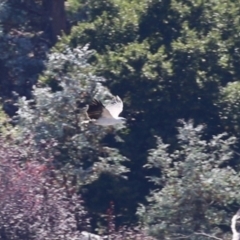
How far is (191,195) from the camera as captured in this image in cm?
1230

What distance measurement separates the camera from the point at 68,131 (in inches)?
518

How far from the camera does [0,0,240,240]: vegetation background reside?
12314 mm

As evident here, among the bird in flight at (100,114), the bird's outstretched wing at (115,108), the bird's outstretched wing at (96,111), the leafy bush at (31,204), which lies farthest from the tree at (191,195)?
the bird's outstretched wing at (96,111)

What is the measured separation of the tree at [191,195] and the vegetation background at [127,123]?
0.05 ft

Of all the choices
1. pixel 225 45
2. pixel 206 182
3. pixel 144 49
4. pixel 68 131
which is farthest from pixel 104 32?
pixel 206 182

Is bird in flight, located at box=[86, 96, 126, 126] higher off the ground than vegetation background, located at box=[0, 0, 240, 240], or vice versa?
vegetation background, located at box=[0, 0, 240, 240]

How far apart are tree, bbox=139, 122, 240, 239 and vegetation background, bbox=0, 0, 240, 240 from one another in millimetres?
14

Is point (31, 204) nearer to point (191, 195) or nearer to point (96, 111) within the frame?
point (191, 195)

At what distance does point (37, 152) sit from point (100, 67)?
237cm

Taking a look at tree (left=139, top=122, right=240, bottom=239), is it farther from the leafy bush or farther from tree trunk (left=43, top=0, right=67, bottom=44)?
tree trunk (left=43, top=0, right=67, bottom=44)

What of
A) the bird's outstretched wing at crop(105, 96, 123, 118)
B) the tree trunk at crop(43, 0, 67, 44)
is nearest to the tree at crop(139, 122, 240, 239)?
the bird's outstretched wing at crop(105, 96, 123, 118)

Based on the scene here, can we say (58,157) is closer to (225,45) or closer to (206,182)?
(206,182)

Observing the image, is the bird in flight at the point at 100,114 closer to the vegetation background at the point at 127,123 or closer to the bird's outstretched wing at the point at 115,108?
the bird's outstretched wing at the point at 115,108

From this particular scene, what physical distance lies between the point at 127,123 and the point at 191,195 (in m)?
2.80
